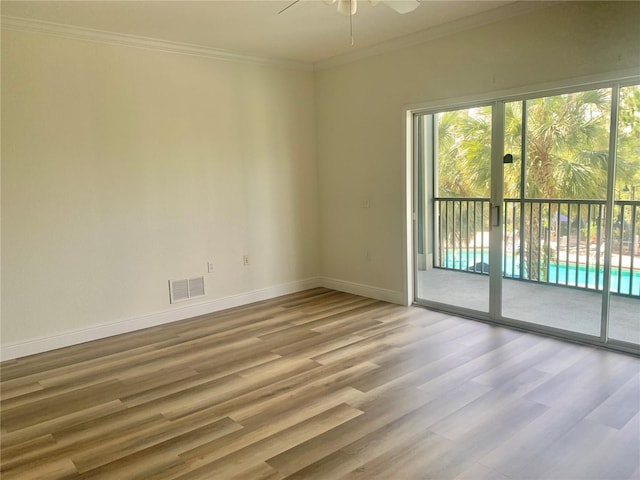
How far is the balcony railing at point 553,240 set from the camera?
144 inches

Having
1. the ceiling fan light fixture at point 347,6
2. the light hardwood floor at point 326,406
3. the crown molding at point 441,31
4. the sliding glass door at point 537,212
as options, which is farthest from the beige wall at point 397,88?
the ceiling fan light fixture at point 347,6

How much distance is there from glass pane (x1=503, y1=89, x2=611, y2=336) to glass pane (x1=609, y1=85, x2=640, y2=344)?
0.34ft

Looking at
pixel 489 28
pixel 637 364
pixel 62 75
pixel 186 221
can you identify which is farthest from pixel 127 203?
pixel 637 364

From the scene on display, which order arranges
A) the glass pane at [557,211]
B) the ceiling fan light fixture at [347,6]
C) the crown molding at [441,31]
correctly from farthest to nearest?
1. the crown molding at [441,31]
2. the glass pane at [557,211]
3. the ceiling fan light fixture at [347,6]

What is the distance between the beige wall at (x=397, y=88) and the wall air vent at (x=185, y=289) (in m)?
1.78

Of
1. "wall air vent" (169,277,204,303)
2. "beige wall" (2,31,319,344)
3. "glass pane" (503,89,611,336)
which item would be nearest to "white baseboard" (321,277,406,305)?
"beige wall" (2,31,319,344)

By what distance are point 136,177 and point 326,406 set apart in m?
2.97

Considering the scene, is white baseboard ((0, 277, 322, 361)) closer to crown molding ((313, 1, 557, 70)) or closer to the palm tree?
the palm tree

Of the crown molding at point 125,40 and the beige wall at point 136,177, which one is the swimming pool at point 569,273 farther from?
the crown molding at point 125,40

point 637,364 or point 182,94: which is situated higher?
point 182,94

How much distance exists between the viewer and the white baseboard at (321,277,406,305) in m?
5.22

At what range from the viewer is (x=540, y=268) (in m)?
4.22

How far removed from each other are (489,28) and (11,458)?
477cm

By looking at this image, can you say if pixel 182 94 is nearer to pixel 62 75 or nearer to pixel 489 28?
pixel 62 75
